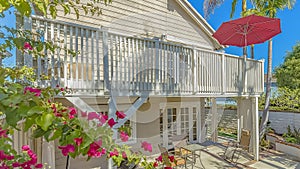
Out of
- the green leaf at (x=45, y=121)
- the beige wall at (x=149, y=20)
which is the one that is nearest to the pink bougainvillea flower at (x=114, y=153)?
the green leaf at (x=45, y=121)

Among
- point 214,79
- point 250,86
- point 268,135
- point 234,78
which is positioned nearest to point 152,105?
point 214,79

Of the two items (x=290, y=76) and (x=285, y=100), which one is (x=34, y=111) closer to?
(x=285, y=100)

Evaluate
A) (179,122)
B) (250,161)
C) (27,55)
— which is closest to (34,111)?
(27,55)

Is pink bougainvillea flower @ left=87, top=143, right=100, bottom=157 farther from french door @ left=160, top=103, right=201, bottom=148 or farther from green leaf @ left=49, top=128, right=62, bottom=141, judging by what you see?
french door @ left=160, top=103, right=201, bottom=148

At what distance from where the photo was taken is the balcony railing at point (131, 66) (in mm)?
3938

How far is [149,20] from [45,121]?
766cm

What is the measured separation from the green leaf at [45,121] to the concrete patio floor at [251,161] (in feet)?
21.7

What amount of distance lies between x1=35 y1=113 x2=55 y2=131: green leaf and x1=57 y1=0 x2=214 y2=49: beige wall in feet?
19.4

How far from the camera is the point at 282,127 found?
11008 mm

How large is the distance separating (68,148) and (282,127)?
1235 cm

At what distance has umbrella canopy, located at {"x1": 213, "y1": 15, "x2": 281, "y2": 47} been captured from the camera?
694cm

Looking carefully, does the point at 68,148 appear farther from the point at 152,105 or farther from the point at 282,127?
the point at 282,127

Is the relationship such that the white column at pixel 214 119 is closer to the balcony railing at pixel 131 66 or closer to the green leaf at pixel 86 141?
the balcony railing at pixel 131 66

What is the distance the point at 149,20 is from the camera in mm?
8203
